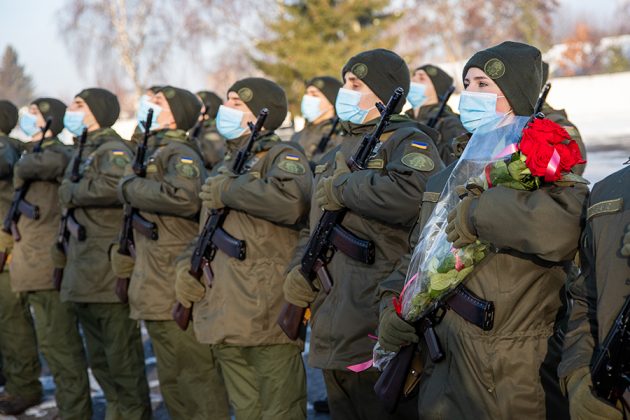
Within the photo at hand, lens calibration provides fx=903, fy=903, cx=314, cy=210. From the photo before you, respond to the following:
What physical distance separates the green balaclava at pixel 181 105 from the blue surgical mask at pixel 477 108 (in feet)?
9.16

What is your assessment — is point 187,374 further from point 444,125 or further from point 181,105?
point 444,125

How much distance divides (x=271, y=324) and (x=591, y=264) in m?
2.39

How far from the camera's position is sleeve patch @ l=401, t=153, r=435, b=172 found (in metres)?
3.79

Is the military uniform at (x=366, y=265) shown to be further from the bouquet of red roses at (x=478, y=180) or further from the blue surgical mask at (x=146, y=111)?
the blue surgical mask at (x=146, y=111)

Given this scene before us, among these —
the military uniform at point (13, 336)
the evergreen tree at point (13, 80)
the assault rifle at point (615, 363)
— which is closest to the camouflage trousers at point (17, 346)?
the military uniform at point (13, 336)

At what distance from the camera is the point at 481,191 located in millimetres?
2924

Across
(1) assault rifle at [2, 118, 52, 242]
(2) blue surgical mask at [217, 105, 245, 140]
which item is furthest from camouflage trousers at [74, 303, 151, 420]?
(2) blue surgical mask at [217, 105, 245, 140]

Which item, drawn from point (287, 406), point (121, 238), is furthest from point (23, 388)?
point (287, 406)

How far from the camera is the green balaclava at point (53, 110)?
730cm

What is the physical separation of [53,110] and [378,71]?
3.95 m

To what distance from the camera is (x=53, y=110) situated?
739 cm

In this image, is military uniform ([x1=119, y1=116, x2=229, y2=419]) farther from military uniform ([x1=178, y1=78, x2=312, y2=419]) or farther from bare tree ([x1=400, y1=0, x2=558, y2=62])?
bare tree ([x1=400, y1=0, x2=558, y2=62])

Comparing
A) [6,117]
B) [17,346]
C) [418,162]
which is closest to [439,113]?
[418,162]

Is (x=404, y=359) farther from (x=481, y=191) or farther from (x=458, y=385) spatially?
(x=481, y=191)
